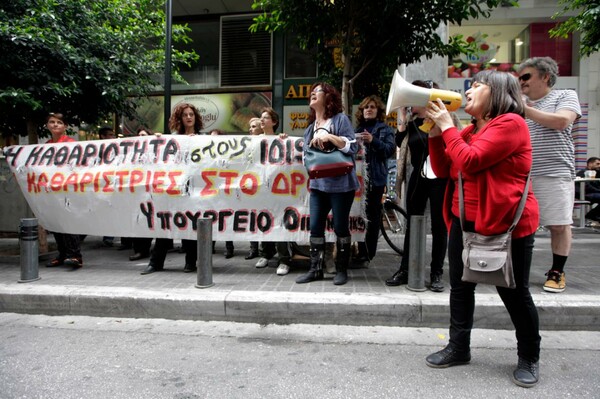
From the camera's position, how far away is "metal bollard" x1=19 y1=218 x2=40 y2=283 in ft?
13.2

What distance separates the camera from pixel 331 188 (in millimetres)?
3746

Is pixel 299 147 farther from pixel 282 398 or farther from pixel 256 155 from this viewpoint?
pixel 282 398

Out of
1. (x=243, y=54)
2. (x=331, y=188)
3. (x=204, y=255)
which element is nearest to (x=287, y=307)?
(x=204, y=255)

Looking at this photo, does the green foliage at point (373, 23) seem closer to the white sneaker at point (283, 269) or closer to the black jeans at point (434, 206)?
the black jeans at point (434, 206)

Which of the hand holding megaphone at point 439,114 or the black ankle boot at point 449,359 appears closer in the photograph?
the hand holding megaphone at point 439,114

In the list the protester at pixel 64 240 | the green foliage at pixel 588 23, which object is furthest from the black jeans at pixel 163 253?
the green foliage at pixel 588 23

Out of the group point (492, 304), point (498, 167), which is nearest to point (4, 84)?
point (498, 167)

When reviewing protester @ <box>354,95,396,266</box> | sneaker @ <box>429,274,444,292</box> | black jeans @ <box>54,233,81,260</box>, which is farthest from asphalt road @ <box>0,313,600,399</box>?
protester @ <box>354,95,396,266</box>

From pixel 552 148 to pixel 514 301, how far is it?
1.85 meters

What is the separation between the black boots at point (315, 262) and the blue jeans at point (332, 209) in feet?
0.23

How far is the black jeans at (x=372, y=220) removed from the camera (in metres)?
4.63

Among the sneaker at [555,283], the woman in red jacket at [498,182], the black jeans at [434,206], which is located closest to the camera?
the woman in red jacket at [498,182]

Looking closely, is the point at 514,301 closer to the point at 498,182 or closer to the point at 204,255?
the point at 498,182

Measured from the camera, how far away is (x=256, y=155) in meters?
4.44
